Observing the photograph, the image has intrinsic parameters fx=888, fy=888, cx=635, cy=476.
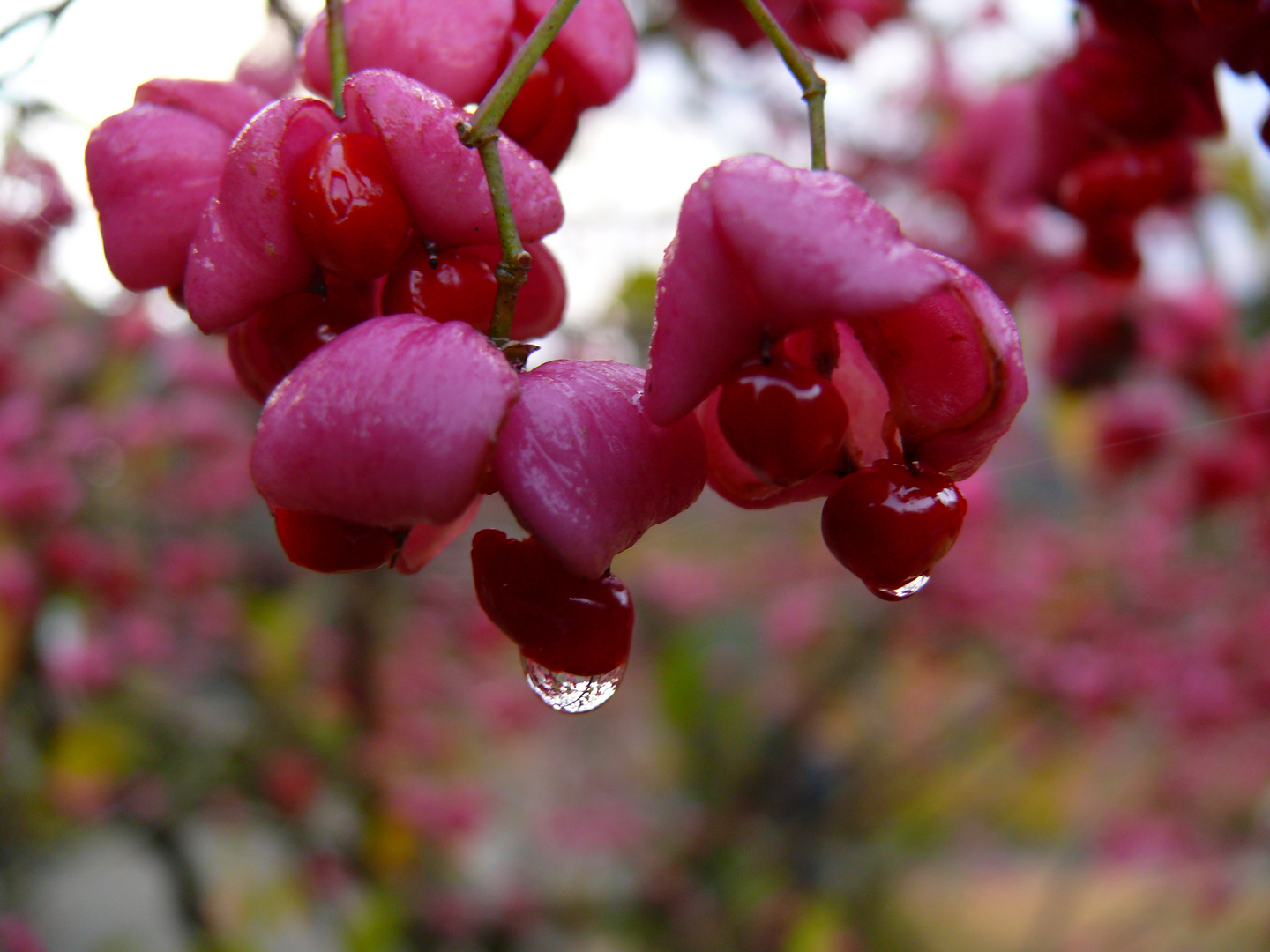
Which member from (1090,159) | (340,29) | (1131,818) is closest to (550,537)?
(340,29)

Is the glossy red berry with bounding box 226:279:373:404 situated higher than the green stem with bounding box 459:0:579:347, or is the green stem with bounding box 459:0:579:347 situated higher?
the green stem with bounding box 459:0:579:347

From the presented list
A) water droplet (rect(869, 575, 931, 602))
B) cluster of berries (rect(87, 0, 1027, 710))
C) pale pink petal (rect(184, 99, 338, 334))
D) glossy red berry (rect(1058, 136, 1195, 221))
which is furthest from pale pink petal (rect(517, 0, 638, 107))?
glossy red berry (rect(1058, 136, 1195, 221))

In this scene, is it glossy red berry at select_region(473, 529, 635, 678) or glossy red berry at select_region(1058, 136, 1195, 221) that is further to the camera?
glossy red berry at select_region(1058, 136, 1195, 221)

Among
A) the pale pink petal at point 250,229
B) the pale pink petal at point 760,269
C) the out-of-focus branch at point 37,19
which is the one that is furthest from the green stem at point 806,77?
the out-of-focus branch at point 37,19

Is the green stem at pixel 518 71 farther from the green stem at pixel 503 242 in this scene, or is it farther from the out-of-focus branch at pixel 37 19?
the out-of-focus branch at pixel 37 19

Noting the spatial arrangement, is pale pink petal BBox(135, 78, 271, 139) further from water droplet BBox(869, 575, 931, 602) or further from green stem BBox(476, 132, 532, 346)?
water droplet BBox(869, 575, 931, 602)

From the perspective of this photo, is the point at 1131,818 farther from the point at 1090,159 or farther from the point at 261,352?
the point at 261,352

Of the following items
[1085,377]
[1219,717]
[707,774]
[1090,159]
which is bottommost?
[707,774]

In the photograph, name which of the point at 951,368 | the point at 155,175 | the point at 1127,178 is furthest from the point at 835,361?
the point at 1127,178
